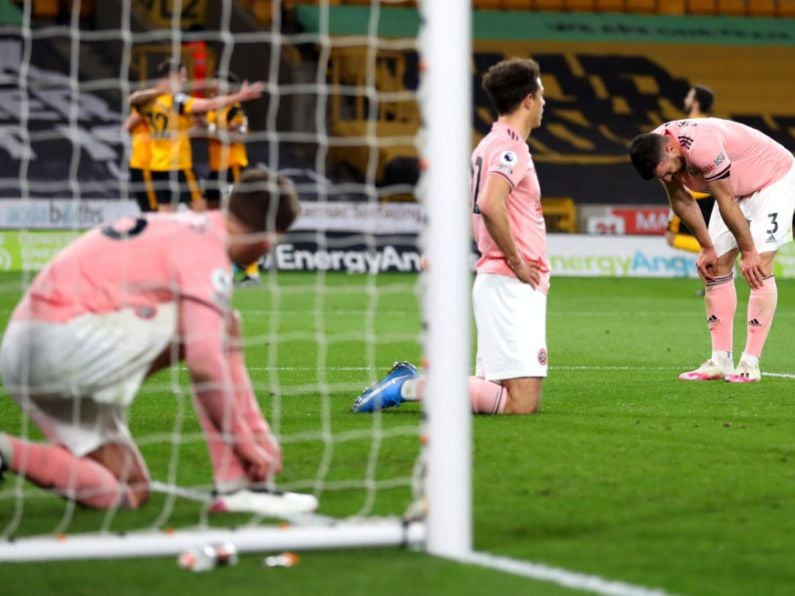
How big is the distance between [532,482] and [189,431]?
1.83 metres

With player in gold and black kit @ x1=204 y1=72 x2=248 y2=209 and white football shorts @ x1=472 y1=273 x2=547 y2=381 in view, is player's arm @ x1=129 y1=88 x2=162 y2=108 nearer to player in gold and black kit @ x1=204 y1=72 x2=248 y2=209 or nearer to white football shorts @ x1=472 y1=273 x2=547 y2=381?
player in gold and black kit @ x1=204 y1=72 x2=248 y2=209

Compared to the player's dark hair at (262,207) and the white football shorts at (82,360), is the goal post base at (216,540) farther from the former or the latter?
the player's dark hair at (262,207)

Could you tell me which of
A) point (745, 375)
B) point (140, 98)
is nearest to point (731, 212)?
point (745, 375)

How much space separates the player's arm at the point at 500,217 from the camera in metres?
6.72


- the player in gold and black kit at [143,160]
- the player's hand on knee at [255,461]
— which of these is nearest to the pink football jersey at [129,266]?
the player's hand on knee at [255,461]

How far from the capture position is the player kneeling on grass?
4541mm

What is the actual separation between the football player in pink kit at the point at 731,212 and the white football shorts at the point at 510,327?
1675 mm

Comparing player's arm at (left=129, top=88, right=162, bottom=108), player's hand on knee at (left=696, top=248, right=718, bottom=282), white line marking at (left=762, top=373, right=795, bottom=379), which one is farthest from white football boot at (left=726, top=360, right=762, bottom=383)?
player's arm at (left=129, top=88, right=162, bottom=108)

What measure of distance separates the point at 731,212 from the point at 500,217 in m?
2.08

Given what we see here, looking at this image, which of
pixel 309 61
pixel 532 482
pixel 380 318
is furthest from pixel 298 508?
pixel 309 61

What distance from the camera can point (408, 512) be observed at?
14.1 ft

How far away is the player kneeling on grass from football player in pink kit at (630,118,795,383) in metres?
4.09

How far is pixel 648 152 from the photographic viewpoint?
26.5 ft

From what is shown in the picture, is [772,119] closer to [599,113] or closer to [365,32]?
[599,113]
